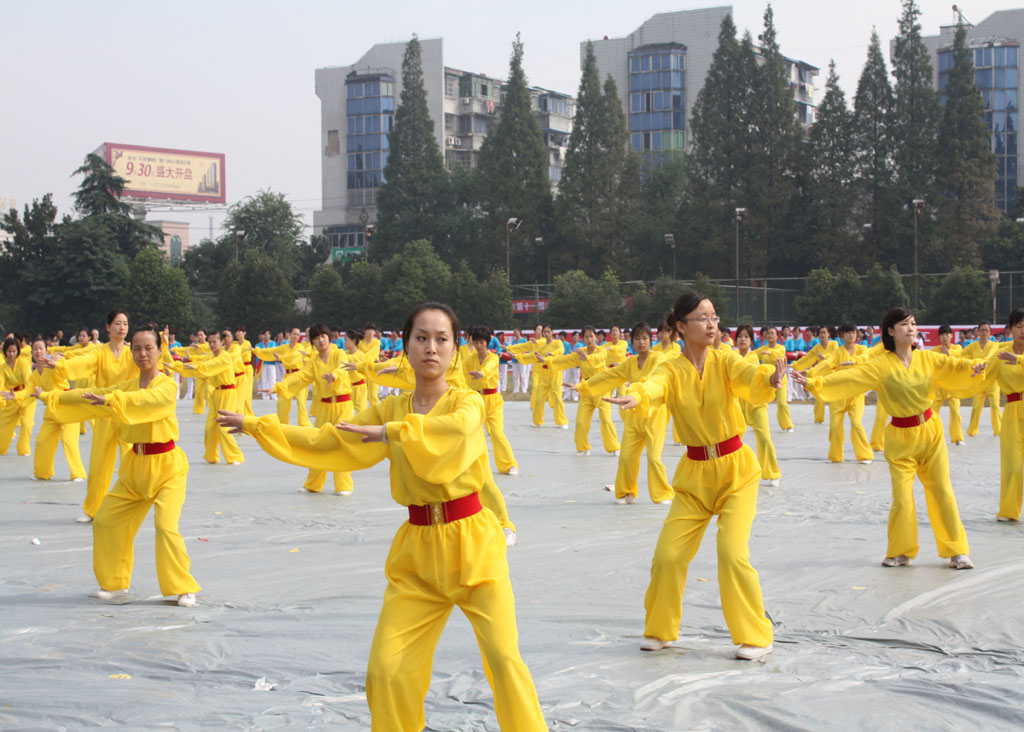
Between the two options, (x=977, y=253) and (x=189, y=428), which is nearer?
(x=189, y=428)

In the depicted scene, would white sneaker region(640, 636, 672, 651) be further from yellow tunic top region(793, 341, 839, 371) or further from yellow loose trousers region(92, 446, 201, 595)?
yellow tunic top region(793, 341, 839, 371)

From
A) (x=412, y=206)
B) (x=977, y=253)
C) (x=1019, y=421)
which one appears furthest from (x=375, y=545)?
(x=412, y=206)

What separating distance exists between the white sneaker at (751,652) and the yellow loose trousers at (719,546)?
0.08 ft

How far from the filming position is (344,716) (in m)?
4.70

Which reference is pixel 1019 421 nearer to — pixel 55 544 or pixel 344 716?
pixel 344 716

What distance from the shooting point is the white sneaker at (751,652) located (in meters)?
5.37

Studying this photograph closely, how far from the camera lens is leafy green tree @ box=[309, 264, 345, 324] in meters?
49.9

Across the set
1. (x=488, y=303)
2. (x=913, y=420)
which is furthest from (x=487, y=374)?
(x=488, y=303)

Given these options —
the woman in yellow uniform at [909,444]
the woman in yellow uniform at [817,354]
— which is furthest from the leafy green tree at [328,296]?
the woman in yellow uniform at [909,444]

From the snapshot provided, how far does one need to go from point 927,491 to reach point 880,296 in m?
35.1

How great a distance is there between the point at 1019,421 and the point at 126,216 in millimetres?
55222

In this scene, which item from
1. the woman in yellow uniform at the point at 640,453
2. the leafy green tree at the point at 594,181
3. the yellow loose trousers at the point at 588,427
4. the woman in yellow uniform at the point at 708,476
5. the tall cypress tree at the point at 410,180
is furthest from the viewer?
the tall cypress tree at the point at 410,180

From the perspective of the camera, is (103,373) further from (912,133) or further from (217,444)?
(912,133)

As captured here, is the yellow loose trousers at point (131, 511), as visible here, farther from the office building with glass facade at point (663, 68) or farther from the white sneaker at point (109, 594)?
the office building with glass facade at point (663, 68)
